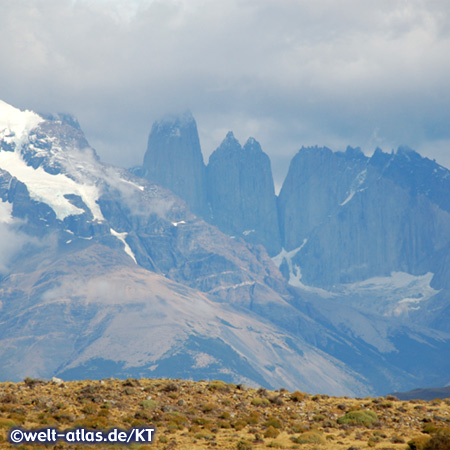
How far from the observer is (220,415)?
67.0 metres

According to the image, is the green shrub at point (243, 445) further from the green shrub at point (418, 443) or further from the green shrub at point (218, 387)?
the green shrub at point (218, 387)

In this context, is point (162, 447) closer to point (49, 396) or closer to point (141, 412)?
point (141, 412)

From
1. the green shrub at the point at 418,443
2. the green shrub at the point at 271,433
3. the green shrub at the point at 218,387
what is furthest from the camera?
the green shrub at the point at 218,387

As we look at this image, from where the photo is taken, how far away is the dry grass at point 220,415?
60406 mm

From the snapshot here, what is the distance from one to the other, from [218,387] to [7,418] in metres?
19.7

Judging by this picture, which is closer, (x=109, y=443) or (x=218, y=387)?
(x=109, y=443)

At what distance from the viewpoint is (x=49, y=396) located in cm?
7000

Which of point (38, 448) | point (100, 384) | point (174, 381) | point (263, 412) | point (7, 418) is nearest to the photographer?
point (38, 448)

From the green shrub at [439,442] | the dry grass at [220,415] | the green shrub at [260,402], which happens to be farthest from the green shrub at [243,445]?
the green shrub at [439,442]

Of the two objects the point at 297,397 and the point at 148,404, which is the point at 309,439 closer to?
the point at 297,397

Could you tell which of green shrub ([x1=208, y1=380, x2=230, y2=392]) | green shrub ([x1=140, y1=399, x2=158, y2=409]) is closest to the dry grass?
green shrub ([x1=140, y1=399, x2=158, y2=409])

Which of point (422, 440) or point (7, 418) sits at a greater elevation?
point (7, 418)

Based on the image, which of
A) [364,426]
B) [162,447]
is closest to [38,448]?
[162,447]

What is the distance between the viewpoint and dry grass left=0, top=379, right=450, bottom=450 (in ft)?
198
